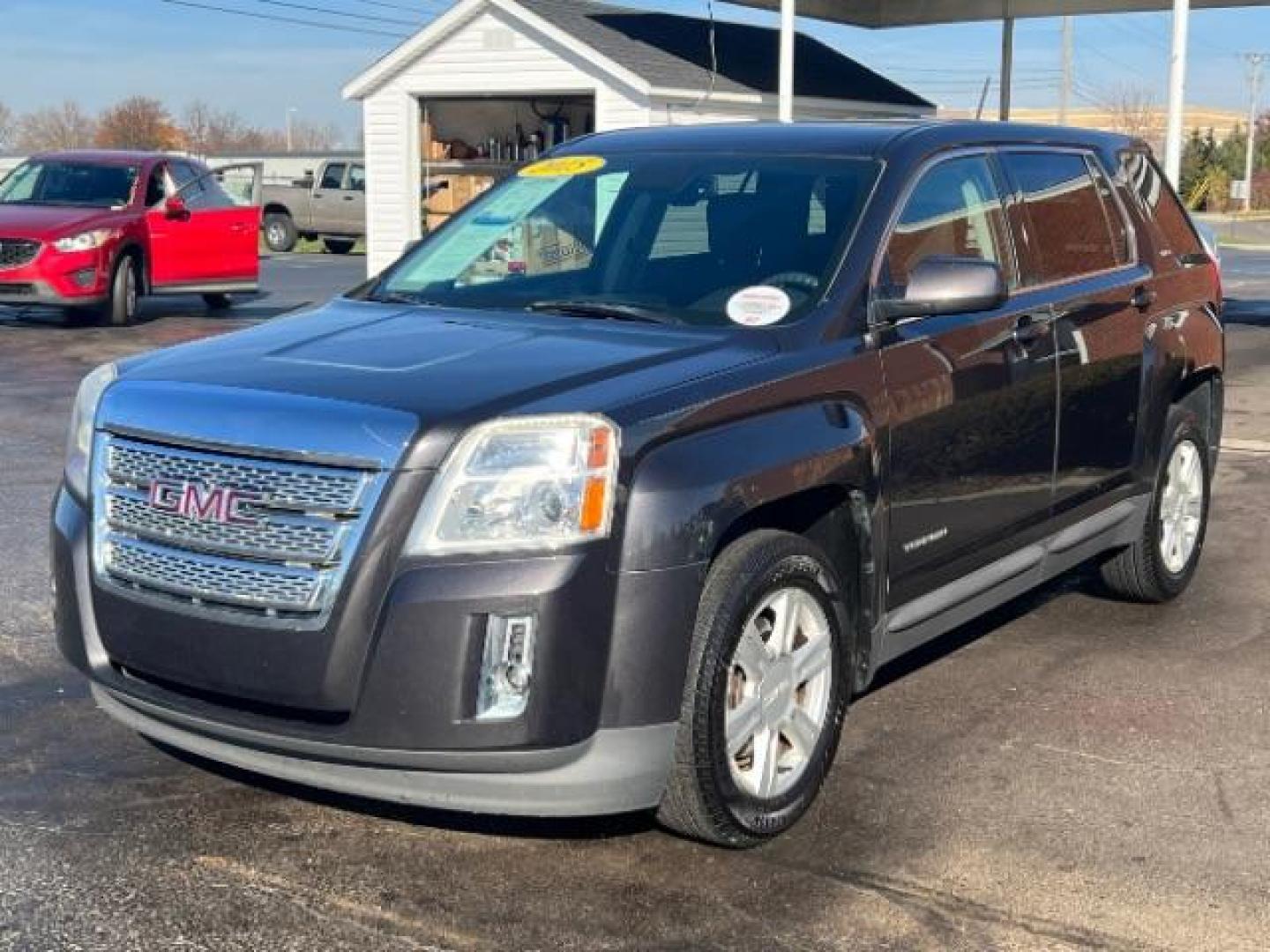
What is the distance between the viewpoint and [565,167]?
5.57 metres

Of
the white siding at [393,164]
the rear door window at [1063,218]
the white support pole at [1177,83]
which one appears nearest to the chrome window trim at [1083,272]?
the rear door window at [1063,218]

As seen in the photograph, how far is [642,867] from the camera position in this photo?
404 centimetres

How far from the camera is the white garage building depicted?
21609mm

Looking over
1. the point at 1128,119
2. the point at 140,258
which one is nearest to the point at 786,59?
the point at 140,258

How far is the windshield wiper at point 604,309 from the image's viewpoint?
4586mm

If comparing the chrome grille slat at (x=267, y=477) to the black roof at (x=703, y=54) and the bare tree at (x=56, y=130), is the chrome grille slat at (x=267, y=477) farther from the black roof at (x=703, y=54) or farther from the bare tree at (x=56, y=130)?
the bare tree at (x=56, y=130)

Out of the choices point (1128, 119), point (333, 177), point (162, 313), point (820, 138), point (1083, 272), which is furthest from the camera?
point (1128, 119)

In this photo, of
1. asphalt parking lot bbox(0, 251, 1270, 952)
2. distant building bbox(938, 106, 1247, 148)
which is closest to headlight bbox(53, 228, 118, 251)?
asphalt parking lot bbox(0, 251, 1270, 952)

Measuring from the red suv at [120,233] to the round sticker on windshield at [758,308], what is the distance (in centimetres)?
1358

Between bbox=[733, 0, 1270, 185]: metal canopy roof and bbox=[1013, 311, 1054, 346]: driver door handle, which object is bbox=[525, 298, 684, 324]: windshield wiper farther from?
bbox=[733, 0, 1270, 185]: metal canopy roof

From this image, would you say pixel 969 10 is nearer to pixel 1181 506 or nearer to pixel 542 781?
pixel 1181 506

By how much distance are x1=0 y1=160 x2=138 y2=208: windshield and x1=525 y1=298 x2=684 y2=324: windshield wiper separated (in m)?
13.9

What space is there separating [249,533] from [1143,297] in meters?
3.72

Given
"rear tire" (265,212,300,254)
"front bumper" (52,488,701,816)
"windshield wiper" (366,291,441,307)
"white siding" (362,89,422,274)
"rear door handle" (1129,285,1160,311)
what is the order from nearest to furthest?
"front bumper" (52,488,701,816)
"windshield wiper" (366,291,441,307)
"rear door handle" (1129,285,1160,311)
"white siding" (362,89,422,274)
"rear tire" (265,212,300,254)
